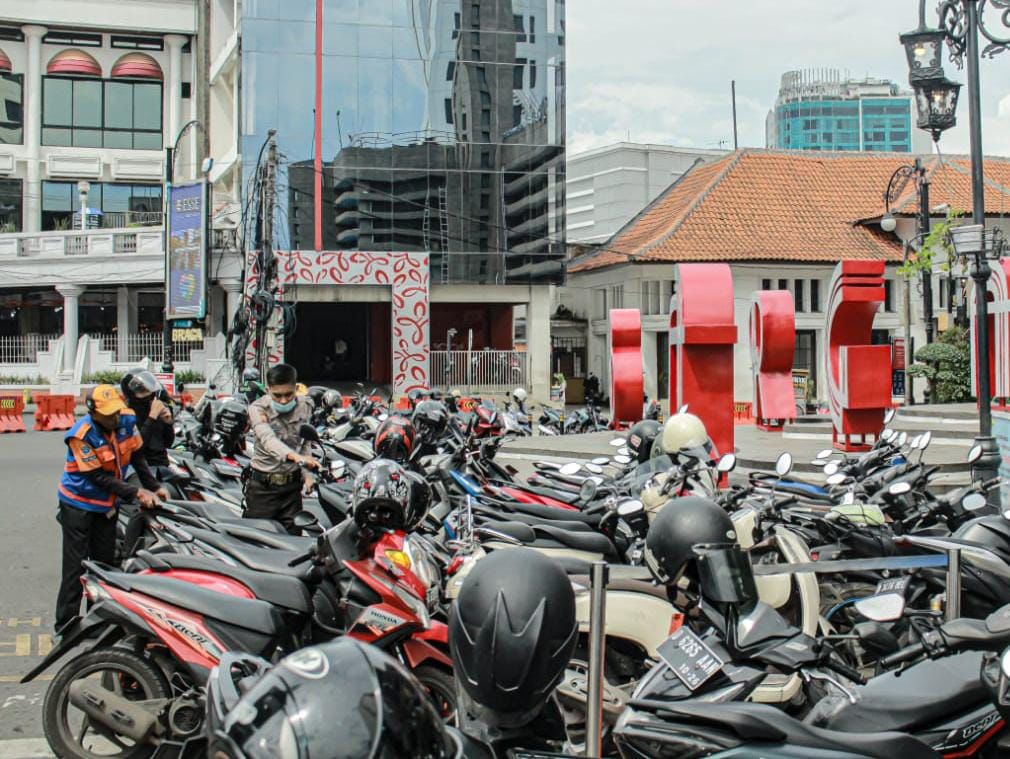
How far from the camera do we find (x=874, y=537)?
6.00 meters

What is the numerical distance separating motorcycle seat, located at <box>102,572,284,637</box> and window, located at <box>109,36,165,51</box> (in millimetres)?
44547

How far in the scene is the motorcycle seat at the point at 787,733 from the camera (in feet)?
8.81

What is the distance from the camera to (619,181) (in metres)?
44.3

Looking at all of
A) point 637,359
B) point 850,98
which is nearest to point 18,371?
point 637,359

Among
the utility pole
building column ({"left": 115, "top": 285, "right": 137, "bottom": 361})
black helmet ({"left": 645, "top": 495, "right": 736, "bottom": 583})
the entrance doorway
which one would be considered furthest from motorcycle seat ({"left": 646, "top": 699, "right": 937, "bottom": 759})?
the entrance doorway

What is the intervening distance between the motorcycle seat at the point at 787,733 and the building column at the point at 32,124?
4549 centimetres

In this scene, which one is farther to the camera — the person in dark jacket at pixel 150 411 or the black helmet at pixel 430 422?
the black helmet at pixel 430 422

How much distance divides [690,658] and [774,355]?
16809 millimetres

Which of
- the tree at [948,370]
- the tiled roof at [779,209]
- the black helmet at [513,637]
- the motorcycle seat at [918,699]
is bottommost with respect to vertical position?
the motorcycle seat at [918,699]

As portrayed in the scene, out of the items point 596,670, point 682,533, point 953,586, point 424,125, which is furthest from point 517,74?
point 596,670

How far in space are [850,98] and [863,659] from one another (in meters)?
159

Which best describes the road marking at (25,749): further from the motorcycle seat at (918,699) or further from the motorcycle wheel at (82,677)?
the motorcycle seat at (918,699)

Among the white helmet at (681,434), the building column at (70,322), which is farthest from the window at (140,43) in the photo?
the white helmet at (681,434)

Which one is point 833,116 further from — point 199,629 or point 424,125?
point 199,629
